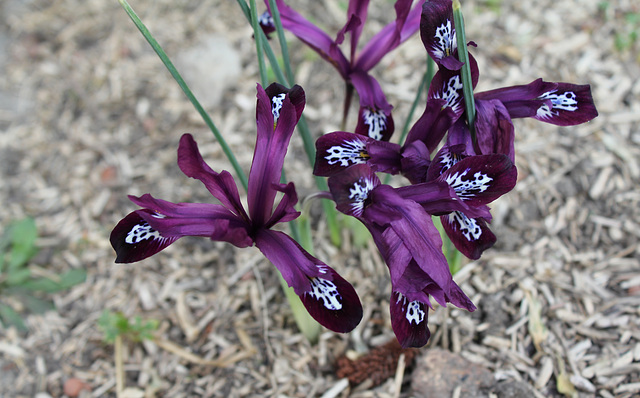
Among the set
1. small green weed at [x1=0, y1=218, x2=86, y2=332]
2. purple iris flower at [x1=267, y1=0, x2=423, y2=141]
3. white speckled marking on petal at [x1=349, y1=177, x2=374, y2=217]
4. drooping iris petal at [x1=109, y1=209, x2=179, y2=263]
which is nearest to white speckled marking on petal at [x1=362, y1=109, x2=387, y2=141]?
purple iris flower at [x1=267, y1=0, x2=423, y2=141]

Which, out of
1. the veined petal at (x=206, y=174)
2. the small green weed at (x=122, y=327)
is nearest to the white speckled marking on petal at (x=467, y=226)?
the veined petal at (x=206, y=174)

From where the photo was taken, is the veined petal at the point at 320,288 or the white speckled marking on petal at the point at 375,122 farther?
the white speckled marking on petal at the point at 375,122

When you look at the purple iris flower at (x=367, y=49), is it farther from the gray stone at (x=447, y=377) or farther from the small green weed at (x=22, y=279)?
the small green weed at (x=22, y=279)

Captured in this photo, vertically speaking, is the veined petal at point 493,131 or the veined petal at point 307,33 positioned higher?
the veined petal at point 307,33

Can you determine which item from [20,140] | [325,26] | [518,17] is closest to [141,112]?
[20,140]

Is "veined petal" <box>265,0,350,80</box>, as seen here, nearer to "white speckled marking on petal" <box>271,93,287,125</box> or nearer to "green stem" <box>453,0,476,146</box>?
"white speckled marking on petal" <box>271,93,287,125</box>

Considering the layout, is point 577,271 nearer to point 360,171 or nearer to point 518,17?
point 360,171

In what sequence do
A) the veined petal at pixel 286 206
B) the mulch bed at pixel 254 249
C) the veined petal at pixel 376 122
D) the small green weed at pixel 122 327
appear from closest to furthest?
1. the veined petal at pixel 286 206
2. the veined petal at pixel 376 122
3. the mulch bed at pixel 254 249
4. the small green weed at pixel 122 327
